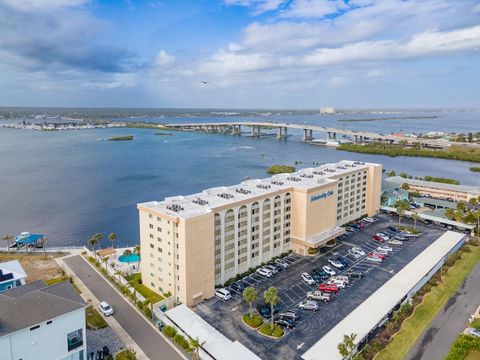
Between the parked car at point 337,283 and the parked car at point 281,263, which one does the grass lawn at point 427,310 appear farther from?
the parked car at point 281,263

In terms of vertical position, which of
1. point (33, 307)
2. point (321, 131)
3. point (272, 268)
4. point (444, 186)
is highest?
point (321, 131)

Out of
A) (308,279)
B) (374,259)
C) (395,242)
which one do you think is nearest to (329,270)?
(308,279)

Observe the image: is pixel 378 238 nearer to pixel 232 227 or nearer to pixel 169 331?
pixel 232 227

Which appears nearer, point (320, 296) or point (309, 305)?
point (309, 305)

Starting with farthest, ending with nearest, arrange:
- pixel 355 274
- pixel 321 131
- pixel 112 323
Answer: pixel 321 131, pixel 355 274, pixel 112 323

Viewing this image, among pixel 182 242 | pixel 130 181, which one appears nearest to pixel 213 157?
pixel 130 181

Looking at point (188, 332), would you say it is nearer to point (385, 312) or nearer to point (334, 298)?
point (334, 298)

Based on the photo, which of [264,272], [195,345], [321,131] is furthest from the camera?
[321,131]
